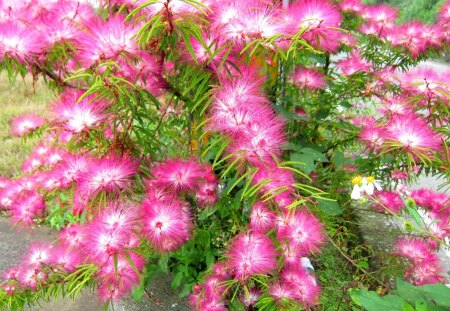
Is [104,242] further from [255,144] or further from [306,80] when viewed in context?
[306,80]

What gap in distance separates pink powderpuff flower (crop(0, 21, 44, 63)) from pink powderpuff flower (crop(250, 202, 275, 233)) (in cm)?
59

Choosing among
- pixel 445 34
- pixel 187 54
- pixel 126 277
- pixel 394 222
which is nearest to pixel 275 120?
pixel 187 54

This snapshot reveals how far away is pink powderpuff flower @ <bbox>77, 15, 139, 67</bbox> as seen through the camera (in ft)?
2.74

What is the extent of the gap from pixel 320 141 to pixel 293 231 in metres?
0.78

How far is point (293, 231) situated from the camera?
3.18 ft

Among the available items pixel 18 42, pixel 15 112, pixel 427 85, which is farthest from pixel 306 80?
pixel 15 112

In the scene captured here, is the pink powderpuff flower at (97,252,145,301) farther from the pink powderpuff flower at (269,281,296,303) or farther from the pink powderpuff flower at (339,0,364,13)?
the pink powderpuff flower at (339,0,364,13)

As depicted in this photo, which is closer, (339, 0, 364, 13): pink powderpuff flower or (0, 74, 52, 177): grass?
(339, 0, 364, 13): pink powderpuff flower

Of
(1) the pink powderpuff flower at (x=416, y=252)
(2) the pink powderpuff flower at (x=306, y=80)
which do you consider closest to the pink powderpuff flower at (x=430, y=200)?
(1) the pink powderpuff flower at (x=416, y=252)

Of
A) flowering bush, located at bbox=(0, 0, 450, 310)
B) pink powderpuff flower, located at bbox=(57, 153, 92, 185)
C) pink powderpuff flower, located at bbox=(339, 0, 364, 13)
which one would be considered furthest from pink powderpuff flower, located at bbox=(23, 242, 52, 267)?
pink powderpuff flower, located at bbox=(339, 0, 364, 13)

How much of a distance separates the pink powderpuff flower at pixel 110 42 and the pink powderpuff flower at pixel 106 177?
0.22 m

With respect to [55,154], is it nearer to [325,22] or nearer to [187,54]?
[187,54]

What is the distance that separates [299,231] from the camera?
0.97 metres

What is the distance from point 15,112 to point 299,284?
347 centimetres
